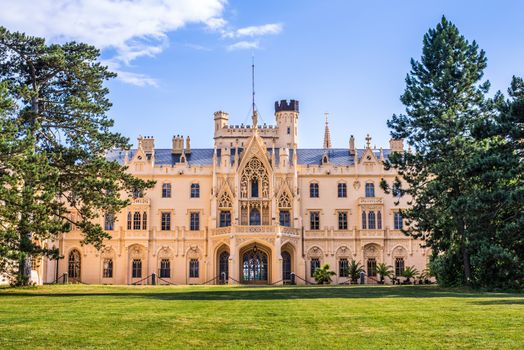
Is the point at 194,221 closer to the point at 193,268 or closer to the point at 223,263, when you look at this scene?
the point at 193,268

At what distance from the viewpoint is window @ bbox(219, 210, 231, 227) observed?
6731 centimetres

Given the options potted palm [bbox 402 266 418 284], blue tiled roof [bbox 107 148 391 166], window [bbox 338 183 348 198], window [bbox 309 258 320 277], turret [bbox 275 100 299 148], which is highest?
turret [bbox 275 100 299 148]

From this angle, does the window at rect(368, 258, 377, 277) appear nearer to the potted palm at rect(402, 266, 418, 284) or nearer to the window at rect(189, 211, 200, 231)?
the potted palm at rect(402, 266, 418, 284)

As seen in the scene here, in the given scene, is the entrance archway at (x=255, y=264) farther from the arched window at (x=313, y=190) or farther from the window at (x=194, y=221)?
the arched window at (x=313, y=190)

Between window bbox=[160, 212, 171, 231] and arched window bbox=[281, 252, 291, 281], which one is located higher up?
window bbox=[160, 212, 171, 231]

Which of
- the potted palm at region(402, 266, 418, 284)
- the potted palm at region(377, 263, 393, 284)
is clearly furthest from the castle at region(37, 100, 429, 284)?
the potted palm at region(402, 266, 418, 284)

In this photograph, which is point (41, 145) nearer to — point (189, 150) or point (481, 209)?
point (481, 209)

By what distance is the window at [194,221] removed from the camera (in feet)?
222

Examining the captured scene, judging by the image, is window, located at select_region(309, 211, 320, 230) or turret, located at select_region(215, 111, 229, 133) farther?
turret, located at select_region(215, 111, 229, 133)

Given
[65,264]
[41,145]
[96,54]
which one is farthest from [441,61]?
[65,264]

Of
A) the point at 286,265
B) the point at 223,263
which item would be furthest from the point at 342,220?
the point at 223,263

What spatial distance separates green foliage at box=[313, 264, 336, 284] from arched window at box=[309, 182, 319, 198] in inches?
331

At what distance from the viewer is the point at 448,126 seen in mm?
40062

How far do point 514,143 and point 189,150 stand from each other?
42.7 meters
